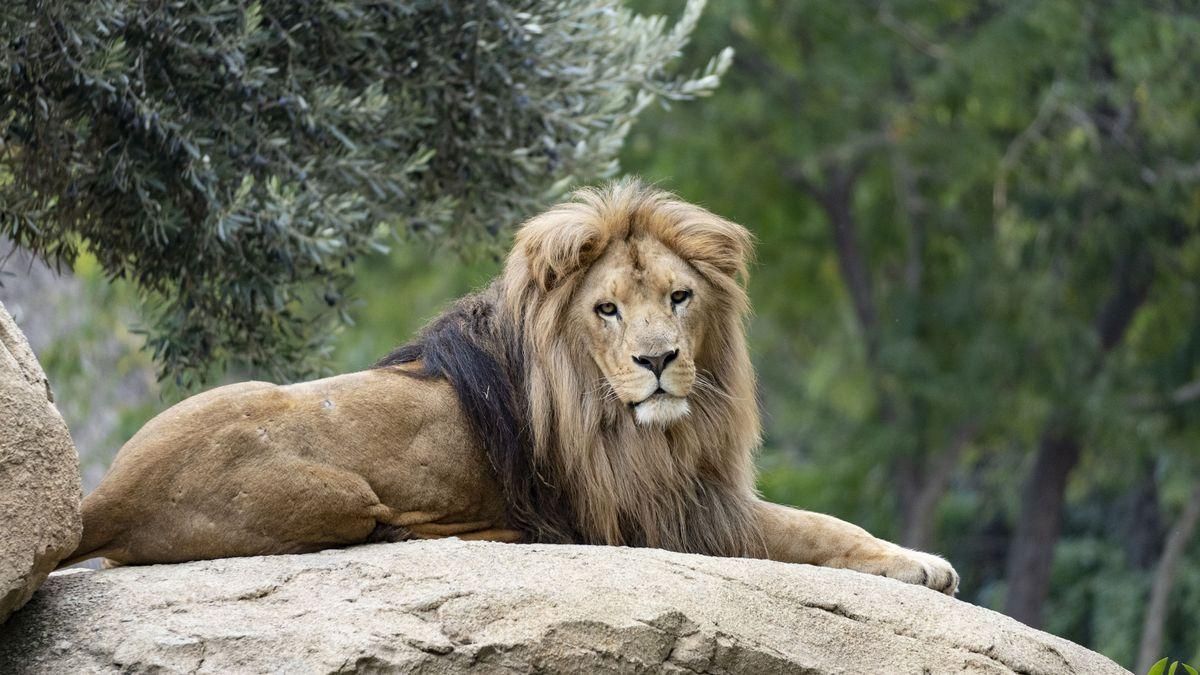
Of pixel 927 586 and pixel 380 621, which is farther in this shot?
pixel 927 586

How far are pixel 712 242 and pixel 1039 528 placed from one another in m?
11.5

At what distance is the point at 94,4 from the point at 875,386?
11.5 meters

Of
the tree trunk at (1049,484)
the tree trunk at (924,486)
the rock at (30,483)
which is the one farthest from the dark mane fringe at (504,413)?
the tree trunk at (1049,484)

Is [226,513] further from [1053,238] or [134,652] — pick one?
[1053,238]

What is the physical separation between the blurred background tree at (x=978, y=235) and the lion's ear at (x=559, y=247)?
27.7 ft

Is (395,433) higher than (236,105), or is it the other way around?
(236,105)

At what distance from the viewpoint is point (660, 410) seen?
15.9 ft

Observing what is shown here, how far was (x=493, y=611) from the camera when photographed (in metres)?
4.02

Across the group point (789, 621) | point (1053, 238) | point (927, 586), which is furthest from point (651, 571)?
point (1053, 238)

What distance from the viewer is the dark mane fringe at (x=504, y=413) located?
4.89 metres

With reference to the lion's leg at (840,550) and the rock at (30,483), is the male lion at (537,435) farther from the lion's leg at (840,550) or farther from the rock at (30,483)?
the rock at (30,483)

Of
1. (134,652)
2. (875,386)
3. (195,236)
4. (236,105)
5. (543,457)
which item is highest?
(236,105)

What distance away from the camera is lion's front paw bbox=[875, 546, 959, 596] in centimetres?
494

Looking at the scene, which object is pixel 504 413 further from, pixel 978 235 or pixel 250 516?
pixel 978 235
